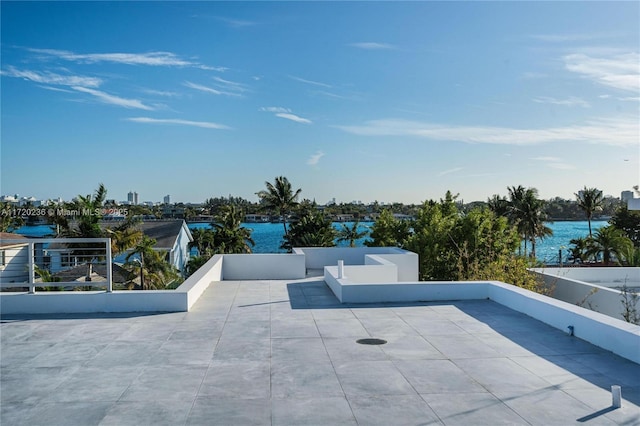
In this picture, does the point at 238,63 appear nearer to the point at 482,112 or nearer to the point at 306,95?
the point at 306,95

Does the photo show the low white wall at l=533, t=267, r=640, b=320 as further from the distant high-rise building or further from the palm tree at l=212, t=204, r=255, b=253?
the distant high-rise building

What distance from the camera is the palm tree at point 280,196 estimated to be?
44438 millimetres

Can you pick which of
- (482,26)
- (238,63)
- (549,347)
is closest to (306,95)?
(238,63)

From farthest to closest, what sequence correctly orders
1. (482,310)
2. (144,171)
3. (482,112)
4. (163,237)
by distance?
(144,171) → (163,237) → (482,112) → (482,310)

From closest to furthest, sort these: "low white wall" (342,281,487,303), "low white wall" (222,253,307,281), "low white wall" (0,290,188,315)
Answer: "low white wall" (0,290,188,315) → "low white wall" (342,281,487,303) → "low white wall" (222,253,307,281)

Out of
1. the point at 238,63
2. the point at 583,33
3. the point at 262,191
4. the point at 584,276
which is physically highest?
the point at 238,63

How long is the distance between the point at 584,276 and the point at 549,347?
11487 mm

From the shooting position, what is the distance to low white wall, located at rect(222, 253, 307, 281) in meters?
13.2

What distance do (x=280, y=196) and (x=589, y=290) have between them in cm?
3361

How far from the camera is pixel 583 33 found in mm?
14289

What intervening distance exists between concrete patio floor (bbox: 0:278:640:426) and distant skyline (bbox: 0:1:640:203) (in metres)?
9.03

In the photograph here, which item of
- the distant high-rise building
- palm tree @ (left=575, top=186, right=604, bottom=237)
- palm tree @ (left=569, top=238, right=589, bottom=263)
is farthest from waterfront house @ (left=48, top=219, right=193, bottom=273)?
the distant high-rise building

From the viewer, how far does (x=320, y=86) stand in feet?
86.8

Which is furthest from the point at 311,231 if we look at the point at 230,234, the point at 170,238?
the point at 170,238
